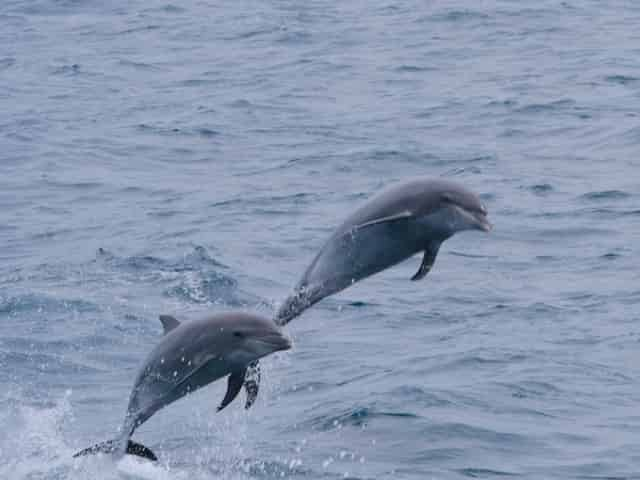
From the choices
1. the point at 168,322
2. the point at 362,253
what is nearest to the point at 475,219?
the point at 362,253

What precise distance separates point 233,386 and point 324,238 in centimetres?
998

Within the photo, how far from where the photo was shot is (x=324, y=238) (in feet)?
61.0

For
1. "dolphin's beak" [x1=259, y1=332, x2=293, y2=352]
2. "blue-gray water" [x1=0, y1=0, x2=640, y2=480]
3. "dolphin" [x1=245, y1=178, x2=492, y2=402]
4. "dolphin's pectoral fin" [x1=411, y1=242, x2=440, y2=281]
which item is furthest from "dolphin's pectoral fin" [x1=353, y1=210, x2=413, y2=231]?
"blue-gray water" [x1=0, y1=0, x2=640, y2=480]

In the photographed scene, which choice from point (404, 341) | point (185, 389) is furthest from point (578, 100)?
point (185, 389)

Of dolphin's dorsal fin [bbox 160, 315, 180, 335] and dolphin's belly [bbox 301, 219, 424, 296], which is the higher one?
dolphin's belly [bbox 301, 219, 424, 296]

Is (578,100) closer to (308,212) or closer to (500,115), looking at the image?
(500,115)

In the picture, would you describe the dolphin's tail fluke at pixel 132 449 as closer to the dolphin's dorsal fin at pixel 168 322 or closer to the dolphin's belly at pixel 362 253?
the dolphin's dorsal fin at pixel 168 322

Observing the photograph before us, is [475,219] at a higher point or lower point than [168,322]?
higher

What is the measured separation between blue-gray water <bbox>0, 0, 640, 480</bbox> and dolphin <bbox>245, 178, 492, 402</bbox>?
4.36 metres

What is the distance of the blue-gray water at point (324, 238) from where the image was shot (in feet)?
44.3

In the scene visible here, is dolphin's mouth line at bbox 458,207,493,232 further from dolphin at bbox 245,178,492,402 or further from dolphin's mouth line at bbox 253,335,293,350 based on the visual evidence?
dolphin's mouth line at bbox 253,335,293,350

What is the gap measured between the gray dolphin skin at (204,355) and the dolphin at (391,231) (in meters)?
0.18

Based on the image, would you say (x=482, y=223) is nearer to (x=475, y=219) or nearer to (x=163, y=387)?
(x=475, y=219)

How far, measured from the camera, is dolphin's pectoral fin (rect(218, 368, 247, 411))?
8625 millimetres
